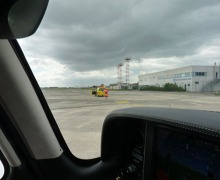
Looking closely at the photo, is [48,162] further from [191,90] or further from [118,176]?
[191,90]

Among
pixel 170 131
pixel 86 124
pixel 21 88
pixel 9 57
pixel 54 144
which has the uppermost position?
pixel 9 57

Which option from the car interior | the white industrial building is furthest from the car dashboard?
the white industrial building

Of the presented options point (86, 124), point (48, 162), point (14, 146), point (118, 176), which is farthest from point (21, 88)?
point (86, 124)

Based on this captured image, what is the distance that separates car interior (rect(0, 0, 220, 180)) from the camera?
1.24 m

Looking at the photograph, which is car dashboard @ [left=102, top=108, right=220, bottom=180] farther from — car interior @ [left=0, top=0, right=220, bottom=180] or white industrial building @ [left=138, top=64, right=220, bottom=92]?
white industrial building @ [left=138, top=64, right=220, bottom=92]

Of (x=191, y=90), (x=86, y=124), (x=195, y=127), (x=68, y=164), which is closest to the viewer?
(x=195, y=127)

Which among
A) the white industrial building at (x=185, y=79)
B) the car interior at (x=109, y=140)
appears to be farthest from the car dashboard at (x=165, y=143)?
the white industrial building at (x=185, y=79)

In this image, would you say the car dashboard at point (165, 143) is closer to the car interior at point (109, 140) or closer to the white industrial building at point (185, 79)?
the car interior at point (109, 140)

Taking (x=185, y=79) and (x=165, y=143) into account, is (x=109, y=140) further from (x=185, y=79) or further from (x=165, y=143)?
(x=185, y=79)

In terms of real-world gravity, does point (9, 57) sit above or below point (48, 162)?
above

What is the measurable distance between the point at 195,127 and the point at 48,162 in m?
1.60

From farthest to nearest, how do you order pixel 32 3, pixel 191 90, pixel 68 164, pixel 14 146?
pixel 191 90 < pixel 68 164 < pixel 14 146 < pixel 32 3

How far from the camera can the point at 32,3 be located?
2.27 ft

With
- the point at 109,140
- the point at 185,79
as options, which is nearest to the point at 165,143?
the point at 109,140
